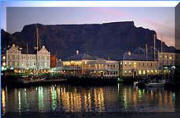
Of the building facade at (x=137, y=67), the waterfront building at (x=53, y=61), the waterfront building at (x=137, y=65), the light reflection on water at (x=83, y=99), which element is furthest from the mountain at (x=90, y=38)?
the light reflection on water at (x=83, y=99)

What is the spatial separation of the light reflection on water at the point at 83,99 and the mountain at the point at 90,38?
1017mm

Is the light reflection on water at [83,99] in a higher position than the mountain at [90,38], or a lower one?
lower

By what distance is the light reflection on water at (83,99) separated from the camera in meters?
9.74

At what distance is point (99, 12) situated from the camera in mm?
9758

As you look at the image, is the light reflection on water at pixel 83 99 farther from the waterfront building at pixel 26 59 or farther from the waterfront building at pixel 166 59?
the waterfront building at pixel 166 59

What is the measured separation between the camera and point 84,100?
34.8 ft

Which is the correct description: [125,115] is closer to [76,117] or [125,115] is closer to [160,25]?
[76,117]

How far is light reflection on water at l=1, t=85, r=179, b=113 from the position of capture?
384 inches

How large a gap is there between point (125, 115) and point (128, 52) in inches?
78.3

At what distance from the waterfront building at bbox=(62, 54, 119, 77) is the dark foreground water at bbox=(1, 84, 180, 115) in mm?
382

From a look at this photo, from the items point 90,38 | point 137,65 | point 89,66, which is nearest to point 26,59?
point 89,66

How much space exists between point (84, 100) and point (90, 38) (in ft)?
5.51

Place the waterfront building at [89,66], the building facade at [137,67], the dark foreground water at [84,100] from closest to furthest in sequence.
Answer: the dark foreground water at [84,100] < the waterfront building at [89,66] < the building facade at [137,67]

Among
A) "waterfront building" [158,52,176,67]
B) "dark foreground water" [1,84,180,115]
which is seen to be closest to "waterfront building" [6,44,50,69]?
"dark foreground water" [1,84,180,115]
